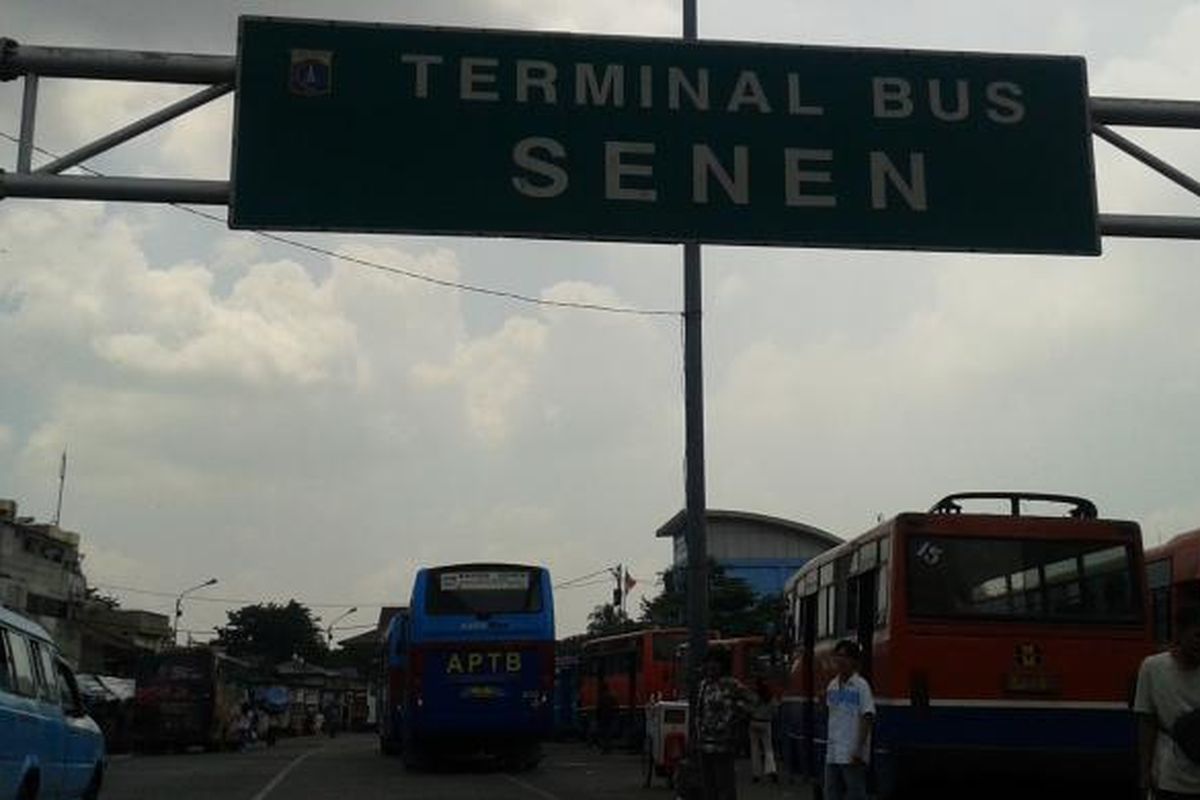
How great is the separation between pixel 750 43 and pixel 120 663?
66.2 meters

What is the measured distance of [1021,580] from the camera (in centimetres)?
1304

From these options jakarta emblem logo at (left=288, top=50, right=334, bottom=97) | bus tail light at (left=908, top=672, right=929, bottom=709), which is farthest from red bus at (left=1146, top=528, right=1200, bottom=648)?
jakarta emblem logo at (left=288, top=50, right=334, bottom=97)

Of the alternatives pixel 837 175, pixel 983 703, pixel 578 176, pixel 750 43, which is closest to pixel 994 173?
pixel 837 175

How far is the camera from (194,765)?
28906 millimetres

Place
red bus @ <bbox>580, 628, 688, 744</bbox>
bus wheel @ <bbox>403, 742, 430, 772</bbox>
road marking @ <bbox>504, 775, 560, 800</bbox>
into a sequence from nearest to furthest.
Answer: road marking @ <bbox>504, 775, 560, 800</bbox>, bus wheel @ <bbox>403, 742, 430, 772</bbox>, red bus @ <bbox>580, 628, 688, 744</bbox>

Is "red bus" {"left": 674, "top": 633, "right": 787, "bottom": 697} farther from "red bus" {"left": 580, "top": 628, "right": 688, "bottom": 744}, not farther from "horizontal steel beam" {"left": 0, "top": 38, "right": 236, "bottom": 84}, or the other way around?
"horizontal steel beam" {"left": 0, "top": 38, "right": 236, "bottom": 84}

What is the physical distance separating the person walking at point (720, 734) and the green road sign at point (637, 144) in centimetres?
455

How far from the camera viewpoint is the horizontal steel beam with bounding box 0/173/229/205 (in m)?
8.76

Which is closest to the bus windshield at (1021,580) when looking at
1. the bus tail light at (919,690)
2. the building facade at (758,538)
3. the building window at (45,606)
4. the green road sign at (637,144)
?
the bus tail light at (919,690)

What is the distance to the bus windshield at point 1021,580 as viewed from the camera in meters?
12.9

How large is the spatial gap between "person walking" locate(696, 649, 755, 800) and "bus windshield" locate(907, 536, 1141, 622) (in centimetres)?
192

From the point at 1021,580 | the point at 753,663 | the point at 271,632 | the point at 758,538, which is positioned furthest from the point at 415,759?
the point at 271,632

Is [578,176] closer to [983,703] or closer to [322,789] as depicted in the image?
[983,703]

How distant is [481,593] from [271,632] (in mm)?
96847
